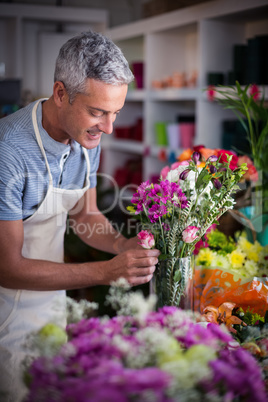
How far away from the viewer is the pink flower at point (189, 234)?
1.00 m

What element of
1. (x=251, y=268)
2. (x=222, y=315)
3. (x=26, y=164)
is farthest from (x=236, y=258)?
(x=26, y=164)

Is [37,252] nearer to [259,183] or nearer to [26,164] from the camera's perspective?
[26,164]

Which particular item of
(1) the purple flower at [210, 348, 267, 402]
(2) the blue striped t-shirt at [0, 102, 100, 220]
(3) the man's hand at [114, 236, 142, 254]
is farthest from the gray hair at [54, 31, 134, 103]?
(1) the purple flower at [210, 348, 267, 402]

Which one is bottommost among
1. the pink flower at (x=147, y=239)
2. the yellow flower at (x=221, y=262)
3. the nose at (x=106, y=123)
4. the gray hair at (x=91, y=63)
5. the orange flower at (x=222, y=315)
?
the orange flower at (x=222, y=315)

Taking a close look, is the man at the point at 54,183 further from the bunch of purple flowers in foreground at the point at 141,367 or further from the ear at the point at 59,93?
the bunch of purple flowers in foreground at the point at 141,367

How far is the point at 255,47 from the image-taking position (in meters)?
2.25

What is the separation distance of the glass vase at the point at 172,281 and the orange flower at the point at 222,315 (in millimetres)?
81

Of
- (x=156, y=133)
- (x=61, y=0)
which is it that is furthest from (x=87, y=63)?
(x=61, y=0)

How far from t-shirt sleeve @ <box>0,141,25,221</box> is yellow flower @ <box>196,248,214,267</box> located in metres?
0.50

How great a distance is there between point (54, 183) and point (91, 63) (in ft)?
1.26

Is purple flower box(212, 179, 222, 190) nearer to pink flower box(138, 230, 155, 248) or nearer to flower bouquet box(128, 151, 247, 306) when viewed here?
flower bouquet box(128, 151, 247, 306)

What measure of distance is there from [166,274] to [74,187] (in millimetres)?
506

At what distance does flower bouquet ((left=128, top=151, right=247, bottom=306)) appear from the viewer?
1.03 m

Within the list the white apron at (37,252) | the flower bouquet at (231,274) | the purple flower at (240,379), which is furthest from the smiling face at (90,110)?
the purple flower at (240,379)
